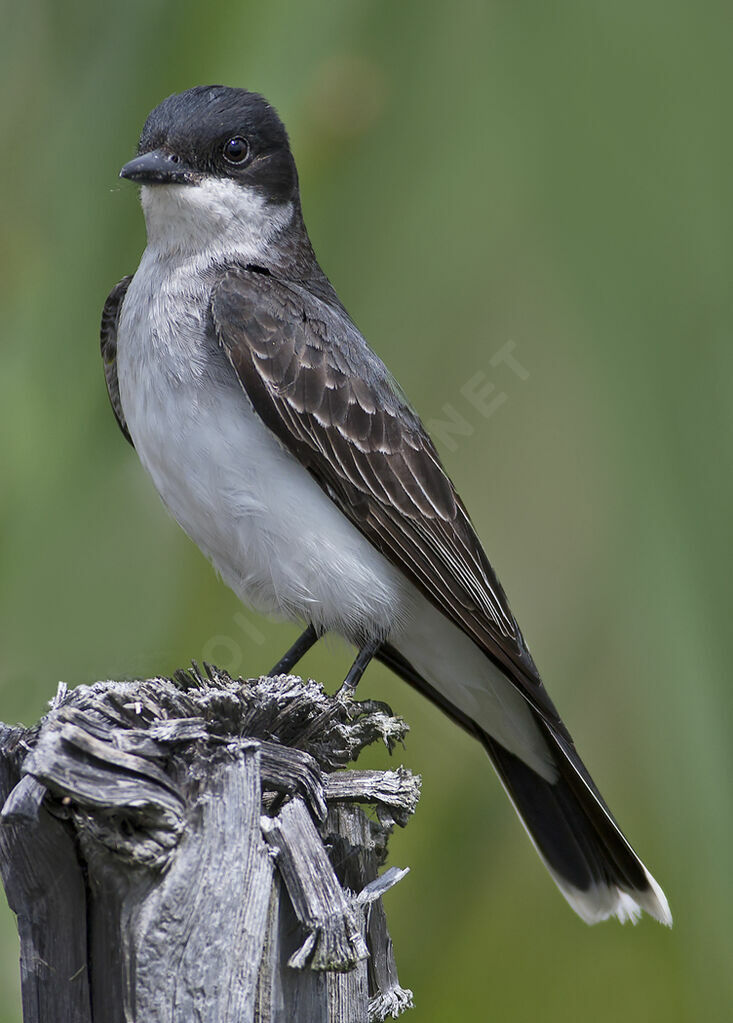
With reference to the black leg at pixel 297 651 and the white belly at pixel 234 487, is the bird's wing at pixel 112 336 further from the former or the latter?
the black leg at pixel 297 651

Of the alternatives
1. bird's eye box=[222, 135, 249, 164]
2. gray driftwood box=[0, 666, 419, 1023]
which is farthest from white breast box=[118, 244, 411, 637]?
gray driftwood box=[0, 666, 419, 1023]

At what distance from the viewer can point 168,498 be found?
138 inches

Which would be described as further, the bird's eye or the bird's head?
the bird's eye

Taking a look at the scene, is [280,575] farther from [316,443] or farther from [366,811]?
[366,811]

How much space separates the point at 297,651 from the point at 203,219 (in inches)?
56.3

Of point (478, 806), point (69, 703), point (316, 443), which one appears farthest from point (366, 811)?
point (478, 806)

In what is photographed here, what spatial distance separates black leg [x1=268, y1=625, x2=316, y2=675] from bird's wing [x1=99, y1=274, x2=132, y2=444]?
95 centimetres

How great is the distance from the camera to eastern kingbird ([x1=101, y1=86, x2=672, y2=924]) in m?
3.33

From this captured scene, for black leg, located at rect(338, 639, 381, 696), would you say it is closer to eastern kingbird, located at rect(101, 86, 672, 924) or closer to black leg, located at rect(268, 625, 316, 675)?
eastern kingbird, located at rect(101, 86, 672, 924)

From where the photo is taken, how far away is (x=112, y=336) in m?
3.87

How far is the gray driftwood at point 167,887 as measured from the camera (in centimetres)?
192

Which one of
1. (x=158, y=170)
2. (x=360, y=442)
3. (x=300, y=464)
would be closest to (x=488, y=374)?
(x=360, y=442)

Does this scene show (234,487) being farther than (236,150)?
No

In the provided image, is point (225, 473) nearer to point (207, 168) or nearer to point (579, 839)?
point (207, 168)
